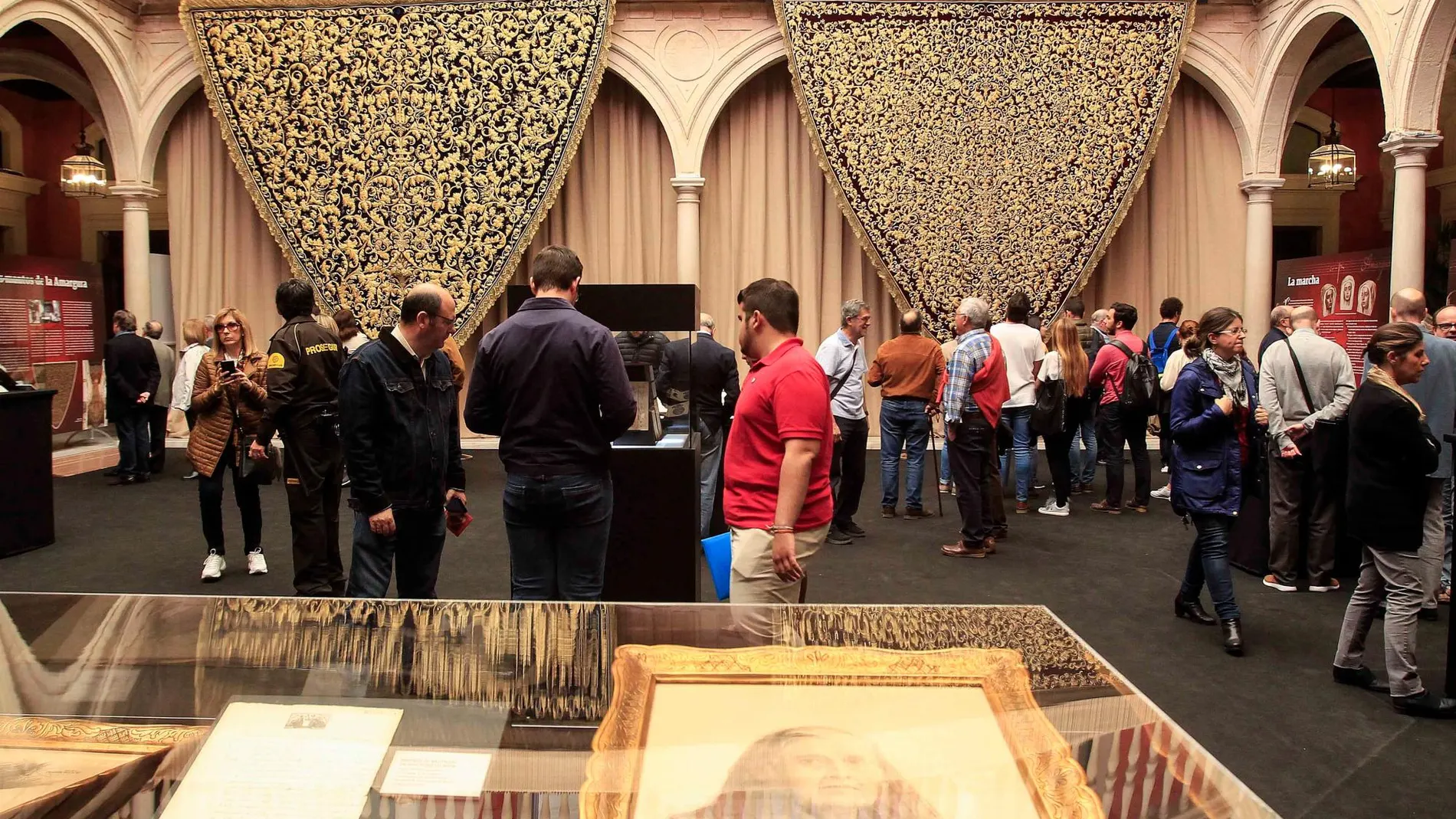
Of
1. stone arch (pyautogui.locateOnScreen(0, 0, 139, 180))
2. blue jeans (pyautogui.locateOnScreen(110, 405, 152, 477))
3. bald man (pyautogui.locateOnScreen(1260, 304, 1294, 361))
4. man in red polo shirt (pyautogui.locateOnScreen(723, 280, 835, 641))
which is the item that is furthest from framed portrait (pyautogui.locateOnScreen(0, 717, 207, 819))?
stone arch (pyautogui.locateOnScreen(0, 0, 139, 180))

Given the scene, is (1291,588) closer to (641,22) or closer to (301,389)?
(301,389)

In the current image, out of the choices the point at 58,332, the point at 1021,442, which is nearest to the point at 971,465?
the point at 1021,442

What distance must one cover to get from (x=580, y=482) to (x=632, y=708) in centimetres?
174

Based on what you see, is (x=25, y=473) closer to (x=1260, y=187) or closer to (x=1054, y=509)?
(x=1054, y=509)

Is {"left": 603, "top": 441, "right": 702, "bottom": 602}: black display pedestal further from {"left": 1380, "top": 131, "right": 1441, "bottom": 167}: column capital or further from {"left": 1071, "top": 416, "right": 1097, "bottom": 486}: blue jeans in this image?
{"left": 1380, "top": 131, "right": 1441, "bottom": 167}: column capital

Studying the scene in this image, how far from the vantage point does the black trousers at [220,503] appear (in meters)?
4.87

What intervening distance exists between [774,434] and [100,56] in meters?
9.48

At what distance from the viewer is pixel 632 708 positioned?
1325 mm

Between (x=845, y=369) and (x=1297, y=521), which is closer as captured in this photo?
(x=1297, y=521)

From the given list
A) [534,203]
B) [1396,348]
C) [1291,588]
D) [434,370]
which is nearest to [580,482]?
[434,370]

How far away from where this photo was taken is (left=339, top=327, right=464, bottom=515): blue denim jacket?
311cm

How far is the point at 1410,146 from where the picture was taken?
727cm

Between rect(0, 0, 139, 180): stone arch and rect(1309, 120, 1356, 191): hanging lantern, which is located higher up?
rect(0, 0, 139, 180): stone arch

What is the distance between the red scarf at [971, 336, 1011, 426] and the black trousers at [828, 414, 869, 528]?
87 cm
